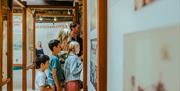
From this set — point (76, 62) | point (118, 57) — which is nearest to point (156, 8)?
point (118, 57)

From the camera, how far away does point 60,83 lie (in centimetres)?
475

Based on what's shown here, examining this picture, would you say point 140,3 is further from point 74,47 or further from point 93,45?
point 74,47

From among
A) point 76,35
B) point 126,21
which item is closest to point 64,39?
point 76,35

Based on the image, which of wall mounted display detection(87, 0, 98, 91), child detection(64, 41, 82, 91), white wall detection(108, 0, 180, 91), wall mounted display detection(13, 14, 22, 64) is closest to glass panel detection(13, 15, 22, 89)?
wall mounted display detection(13, 14, 22, 64)

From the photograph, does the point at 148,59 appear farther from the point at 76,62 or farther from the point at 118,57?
the point at 76,62

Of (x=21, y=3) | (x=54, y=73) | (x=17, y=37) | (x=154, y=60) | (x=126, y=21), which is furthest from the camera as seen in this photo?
(x=17, y=37)

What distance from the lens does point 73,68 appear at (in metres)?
4.44

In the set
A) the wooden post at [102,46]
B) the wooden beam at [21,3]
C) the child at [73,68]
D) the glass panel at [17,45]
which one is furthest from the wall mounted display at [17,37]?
the wooden post at [102,46]

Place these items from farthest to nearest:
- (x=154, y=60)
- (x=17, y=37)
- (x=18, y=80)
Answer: (x=18, y=80) → (x=17, y=37) → (x=154, y=60)

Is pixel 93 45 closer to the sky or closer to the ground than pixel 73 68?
closer to the sky

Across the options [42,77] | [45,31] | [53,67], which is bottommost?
[42,77]

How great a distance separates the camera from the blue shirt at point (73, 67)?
4375 mm

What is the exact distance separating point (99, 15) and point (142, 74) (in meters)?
0.73

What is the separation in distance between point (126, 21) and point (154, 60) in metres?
0.33
